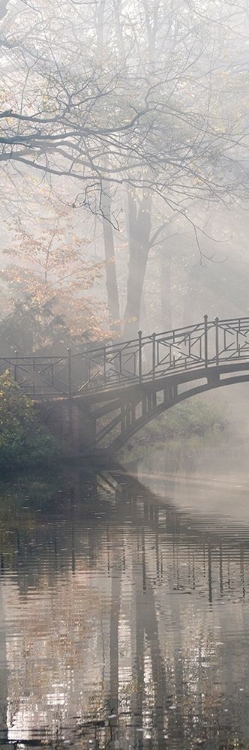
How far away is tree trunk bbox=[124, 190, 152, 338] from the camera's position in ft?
144

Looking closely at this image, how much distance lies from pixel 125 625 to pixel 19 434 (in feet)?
53.4

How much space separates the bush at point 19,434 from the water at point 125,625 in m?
6.06

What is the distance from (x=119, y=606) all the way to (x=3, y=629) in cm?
137

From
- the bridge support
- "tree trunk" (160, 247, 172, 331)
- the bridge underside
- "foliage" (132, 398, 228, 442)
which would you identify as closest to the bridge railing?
the bridge underside

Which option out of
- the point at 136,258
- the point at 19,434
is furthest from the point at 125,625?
the point at 136,258

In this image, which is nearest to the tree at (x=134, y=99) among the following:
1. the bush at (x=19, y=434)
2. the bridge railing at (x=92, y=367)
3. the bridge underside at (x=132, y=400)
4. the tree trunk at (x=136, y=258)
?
the tree trunk at (x=136, y=258)

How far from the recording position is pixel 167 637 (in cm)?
988

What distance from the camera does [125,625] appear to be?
10398 mm

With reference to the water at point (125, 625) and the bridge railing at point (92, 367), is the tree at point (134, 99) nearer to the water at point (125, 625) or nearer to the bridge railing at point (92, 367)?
the bridge railing at point (92, 367)

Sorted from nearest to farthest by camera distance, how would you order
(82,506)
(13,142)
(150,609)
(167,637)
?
(167,637), (150,609), (82,506), (13,142)

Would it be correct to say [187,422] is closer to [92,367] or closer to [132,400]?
[92,367]

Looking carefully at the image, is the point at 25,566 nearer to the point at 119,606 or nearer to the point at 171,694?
the point at 119,606

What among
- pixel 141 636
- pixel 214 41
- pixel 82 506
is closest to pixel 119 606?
pixel 141 636

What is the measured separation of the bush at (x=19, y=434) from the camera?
26100 mm
